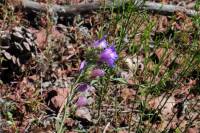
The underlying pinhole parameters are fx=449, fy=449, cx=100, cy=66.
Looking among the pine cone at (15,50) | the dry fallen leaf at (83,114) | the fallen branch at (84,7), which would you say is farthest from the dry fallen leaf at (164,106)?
the pine cone at (15,50)

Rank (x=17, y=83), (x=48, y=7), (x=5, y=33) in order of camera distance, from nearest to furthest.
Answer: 1. (x=17, y=83)
2. (x=5, y=33)
3. (x=48, y=7)

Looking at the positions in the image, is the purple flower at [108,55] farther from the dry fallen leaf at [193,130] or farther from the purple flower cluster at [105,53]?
the dry fallen leaf at [193,130]

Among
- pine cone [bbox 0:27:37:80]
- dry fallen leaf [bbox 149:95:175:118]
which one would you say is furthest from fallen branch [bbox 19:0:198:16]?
dry fallen leaf [bbox 149:95:175:118]

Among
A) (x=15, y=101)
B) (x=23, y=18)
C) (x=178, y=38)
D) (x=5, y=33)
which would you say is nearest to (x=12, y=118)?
(x=15, y=101)

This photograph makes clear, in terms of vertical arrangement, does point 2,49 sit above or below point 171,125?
above

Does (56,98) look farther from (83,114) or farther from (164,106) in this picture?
(164,106)

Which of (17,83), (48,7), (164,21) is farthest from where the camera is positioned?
(164,21)

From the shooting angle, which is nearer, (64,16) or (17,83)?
(17,83)

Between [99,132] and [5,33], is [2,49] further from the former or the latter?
[99,132]
